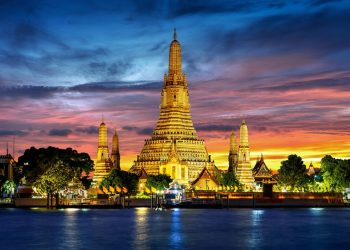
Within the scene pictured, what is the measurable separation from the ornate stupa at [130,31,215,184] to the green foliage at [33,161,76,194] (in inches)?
1751

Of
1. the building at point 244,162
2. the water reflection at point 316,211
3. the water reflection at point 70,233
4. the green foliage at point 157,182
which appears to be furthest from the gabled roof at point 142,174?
the water reflection at point 70,233

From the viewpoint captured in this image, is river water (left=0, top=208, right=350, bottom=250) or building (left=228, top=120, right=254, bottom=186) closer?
river water (left=0, top=208, right=350, bottom=250)

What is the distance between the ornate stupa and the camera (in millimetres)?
156750

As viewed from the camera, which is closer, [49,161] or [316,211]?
[49,161]

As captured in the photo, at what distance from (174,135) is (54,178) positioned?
176 ft

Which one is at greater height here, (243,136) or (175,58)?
(175,58)

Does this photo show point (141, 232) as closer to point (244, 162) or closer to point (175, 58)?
point (175, 58)

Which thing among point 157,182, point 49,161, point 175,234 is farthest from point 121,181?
point 175,234

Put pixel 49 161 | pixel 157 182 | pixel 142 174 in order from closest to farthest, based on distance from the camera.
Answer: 1. pixel 49 161
2. pixel 157 182
3. pixel 142 174

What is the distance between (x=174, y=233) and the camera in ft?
236

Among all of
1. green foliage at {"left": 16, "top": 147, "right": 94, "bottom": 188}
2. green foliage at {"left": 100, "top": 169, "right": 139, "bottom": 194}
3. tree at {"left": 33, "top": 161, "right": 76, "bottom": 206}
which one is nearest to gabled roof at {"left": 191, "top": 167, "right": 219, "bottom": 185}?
green foliage at {"left": 100, "top": 169, "right": 139, "bottom": 194}

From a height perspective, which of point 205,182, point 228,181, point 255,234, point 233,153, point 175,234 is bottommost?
point 255,234

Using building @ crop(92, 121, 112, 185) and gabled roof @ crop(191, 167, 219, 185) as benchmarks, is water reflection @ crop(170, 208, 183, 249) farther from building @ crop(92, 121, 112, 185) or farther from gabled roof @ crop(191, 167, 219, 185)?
building @ crop(92, 121, 112, 185)

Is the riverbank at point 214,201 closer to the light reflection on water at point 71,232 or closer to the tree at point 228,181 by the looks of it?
the tree at point 228,181
